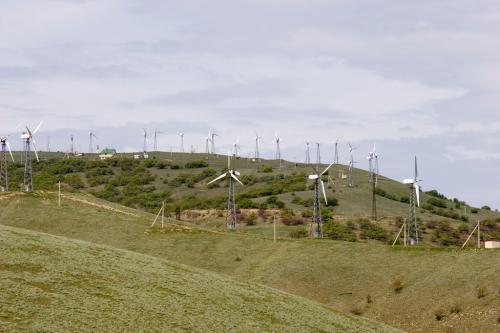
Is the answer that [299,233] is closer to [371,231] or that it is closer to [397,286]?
[371,231]

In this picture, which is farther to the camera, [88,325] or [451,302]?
[451,302]

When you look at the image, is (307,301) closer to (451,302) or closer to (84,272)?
(451,302)

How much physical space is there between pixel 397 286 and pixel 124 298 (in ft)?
145

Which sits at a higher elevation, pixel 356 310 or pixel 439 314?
pixel 439 314

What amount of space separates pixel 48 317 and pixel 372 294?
5280 cm

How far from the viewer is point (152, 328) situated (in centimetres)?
5872

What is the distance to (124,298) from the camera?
A: 65.1 metres

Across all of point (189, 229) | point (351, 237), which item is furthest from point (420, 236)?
point (189, 229)

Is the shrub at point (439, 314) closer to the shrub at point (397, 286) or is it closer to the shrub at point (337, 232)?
the shrub at point (397, 286)

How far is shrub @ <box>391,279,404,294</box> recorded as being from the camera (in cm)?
9938

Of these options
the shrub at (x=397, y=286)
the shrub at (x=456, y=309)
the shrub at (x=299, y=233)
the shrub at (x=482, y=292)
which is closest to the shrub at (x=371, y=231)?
the shrub at (x=299, y=233)

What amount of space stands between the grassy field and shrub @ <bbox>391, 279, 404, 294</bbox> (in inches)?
4.9

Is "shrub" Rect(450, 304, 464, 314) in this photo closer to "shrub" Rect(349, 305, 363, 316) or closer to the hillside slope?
"shrub" Rect(349, 305, 363, 316)

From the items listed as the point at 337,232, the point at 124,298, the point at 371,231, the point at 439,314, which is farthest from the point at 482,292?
the point at 371,231
